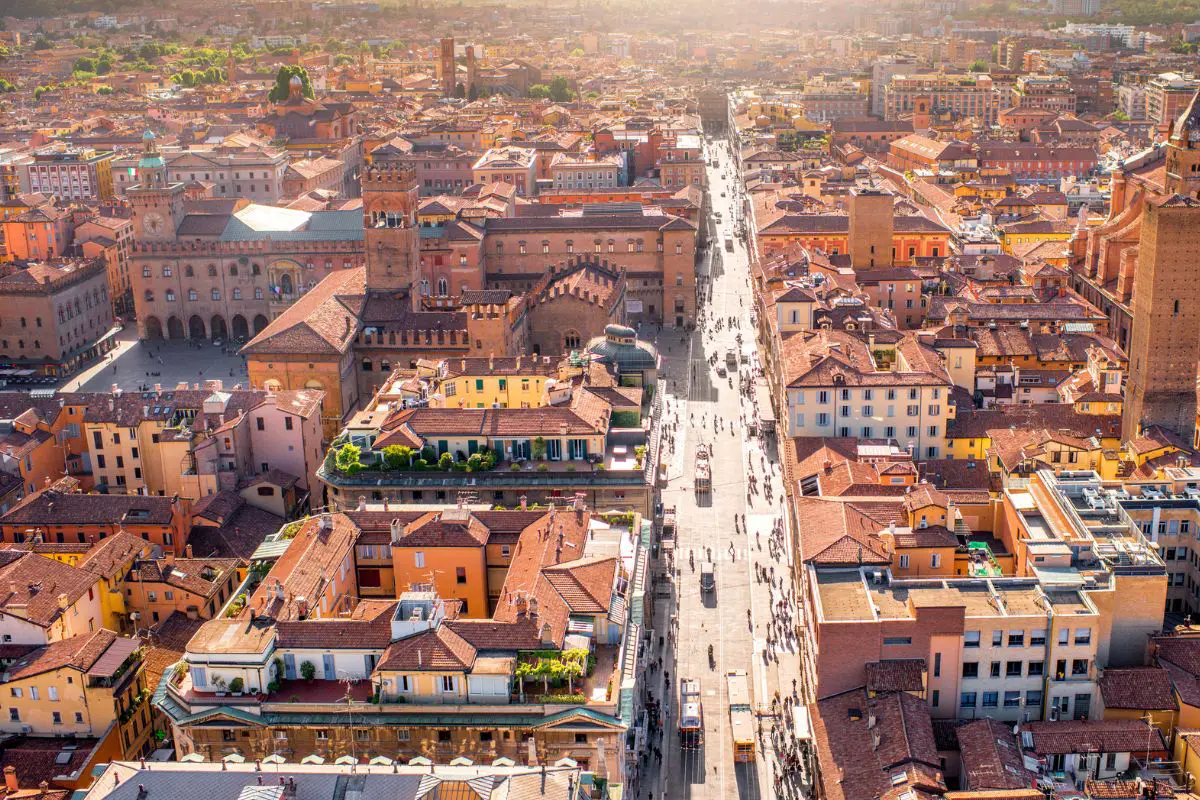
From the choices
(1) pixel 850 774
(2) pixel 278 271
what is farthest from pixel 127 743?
(2) pixel 278 271

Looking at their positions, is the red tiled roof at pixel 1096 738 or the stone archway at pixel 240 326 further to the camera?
the stone archway at pixel 240 326

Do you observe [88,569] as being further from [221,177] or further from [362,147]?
[362,147]

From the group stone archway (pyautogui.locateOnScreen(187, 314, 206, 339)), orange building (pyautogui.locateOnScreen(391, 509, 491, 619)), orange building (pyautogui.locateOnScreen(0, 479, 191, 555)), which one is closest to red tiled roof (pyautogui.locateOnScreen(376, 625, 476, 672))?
orange building (pyautogui.locateOnScreen(391, 509, 491, 619))

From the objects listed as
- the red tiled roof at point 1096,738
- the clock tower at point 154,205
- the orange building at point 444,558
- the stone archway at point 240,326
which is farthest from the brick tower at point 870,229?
the red tiled roof at point 1096,738

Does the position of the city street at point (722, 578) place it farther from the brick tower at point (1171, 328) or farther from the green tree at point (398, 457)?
the brick tower at point (1171, 328)

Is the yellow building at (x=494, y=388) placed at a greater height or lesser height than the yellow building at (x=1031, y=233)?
greater

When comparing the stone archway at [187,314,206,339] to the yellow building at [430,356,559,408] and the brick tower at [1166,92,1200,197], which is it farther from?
the brick tower at [1166,92,1200,197]
